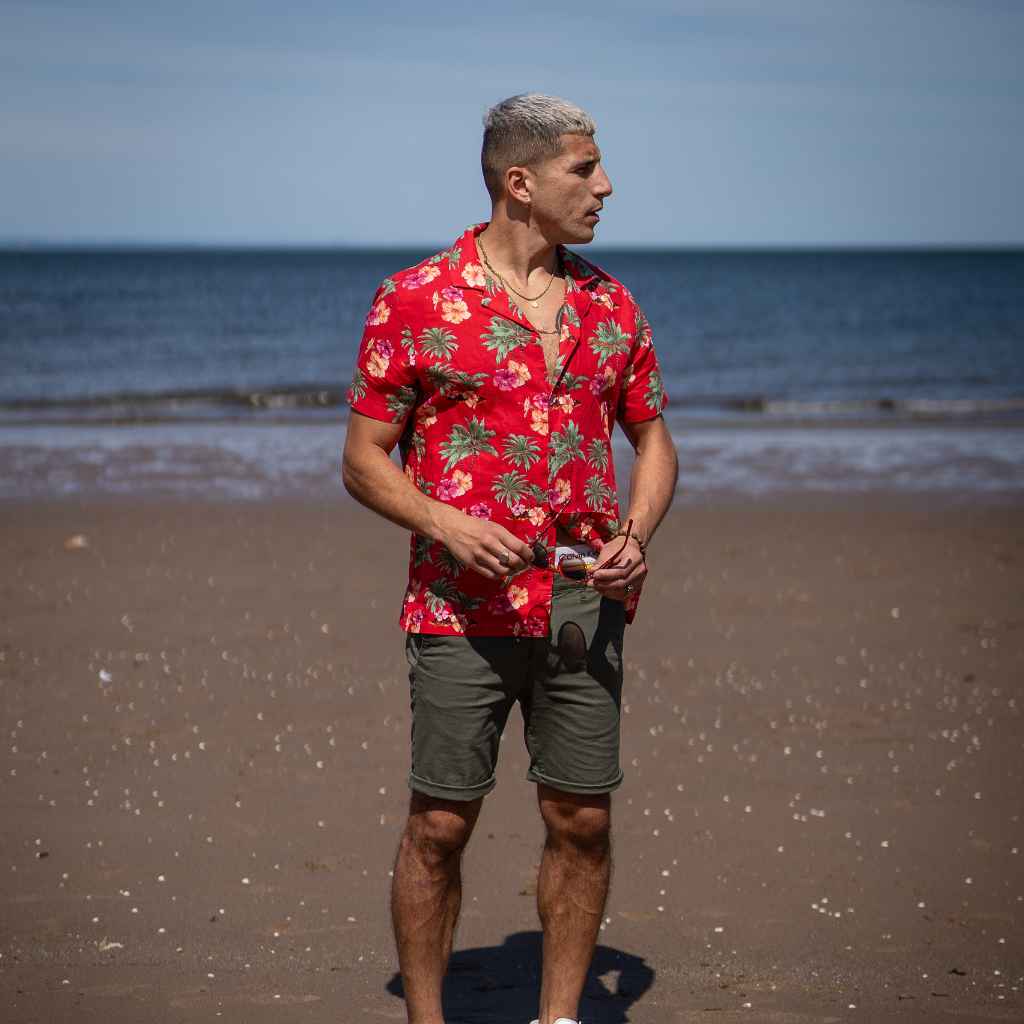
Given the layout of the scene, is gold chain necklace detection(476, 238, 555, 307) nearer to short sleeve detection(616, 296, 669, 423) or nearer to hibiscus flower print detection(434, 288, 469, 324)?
hibiscus flower print detection(434, 288, 469, 324)

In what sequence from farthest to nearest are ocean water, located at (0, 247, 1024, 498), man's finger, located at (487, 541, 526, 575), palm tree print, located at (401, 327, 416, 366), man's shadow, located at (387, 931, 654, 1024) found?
ocean water, located at (0, 247, 1024, 498) < man's shadow, located at (387, 931, 654, 1024) < palm tree print, located at (401, 327, 416, 366) < man's finger, located at (487, 541, 526, 575)

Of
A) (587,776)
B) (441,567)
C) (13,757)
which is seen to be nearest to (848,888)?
(587,776)

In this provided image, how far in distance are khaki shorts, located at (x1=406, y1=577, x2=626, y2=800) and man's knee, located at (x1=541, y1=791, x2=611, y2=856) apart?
5 centimetres

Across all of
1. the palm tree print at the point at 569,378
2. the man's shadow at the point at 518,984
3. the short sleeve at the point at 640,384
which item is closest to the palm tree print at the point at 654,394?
the short sleeve at the point at 640,384

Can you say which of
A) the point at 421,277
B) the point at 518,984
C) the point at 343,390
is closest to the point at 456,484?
the point at 421,277

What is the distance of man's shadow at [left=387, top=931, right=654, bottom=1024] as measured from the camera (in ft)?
12.8

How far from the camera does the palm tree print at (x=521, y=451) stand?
3221 millimetres

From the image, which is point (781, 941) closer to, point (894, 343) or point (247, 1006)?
point (247, 1006)

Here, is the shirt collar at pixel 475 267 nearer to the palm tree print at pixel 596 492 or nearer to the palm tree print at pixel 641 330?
the palm tree print at pixel 641 330

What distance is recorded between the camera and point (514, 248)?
335 cm

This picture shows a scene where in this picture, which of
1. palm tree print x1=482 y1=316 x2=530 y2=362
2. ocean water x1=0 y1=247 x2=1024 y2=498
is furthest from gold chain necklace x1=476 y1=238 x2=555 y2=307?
ocean water x1=0 y1=247 x2=1024 y2=498

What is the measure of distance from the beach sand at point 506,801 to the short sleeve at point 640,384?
1613 millimetres

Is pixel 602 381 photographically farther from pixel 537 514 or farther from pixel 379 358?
A: pixel 379 358

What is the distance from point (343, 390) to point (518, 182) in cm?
→ 2267
